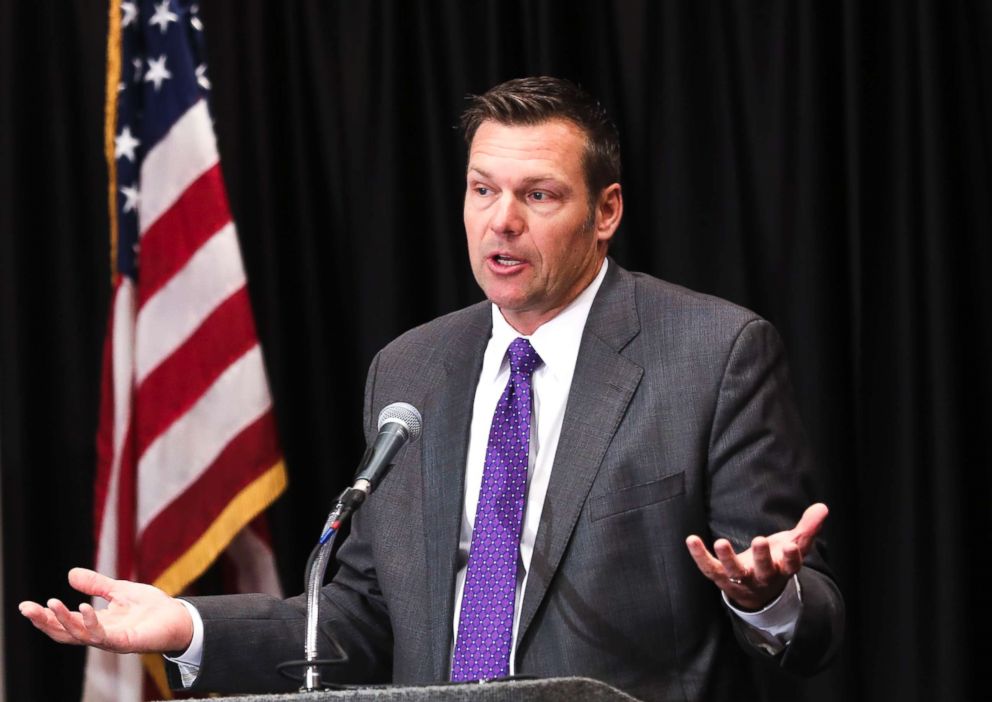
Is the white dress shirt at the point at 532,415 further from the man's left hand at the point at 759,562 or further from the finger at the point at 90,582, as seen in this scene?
the man's left hand at the point at 759,562

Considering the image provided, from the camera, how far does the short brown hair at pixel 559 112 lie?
2.59 m

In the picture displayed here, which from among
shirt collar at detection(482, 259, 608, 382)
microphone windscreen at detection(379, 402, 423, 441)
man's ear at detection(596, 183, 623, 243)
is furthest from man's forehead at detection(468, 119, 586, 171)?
microphone windscreen at detection(379, 402, 423, 441)

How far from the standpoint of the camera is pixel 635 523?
91.9 inches

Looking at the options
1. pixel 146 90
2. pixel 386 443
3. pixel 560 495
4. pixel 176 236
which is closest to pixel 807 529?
pixel 560 495

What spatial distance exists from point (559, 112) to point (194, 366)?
4.76 ft

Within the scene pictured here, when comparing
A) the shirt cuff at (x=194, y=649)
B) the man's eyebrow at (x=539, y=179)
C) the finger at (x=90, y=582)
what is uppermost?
the man's eyebrow at (x=539, y=179)

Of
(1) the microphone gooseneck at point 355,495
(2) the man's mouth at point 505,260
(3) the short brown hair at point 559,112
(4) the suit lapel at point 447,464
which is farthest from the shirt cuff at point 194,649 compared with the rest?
(3) the short brown hair at point 559,112

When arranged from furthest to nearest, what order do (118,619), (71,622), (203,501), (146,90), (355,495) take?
(146,90), (203,501), (118,619), (71,622), (355,495)

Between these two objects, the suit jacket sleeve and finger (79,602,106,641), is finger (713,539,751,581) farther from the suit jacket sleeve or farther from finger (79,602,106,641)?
finger (79,602,106,641)

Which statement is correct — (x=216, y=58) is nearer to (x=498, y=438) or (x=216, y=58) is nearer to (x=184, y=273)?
(x=184, y=273)

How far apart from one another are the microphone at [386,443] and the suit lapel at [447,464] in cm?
53

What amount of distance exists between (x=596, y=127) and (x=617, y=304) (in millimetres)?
358

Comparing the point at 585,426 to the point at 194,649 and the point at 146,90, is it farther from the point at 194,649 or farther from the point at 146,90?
the point at 146,90

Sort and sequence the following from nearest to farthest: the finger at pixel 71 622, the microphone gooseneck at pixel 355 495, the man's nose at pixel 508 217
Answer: the microphone gooseneck at pixel 355 495 → the finger at pixel 71 622 → the man's nose at pixel 508 217
